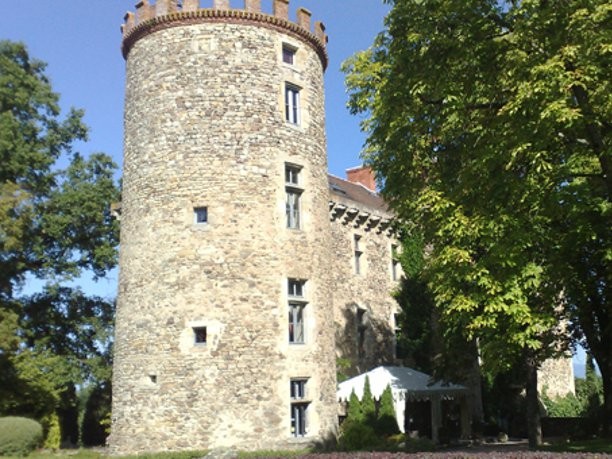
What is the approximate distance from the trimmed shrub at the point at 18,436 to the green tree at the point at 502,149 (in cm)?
1224

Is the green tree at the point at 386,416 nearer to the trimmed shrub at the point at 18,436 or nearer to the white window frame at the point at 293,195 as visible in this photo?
the white window frame at the point at 293,195

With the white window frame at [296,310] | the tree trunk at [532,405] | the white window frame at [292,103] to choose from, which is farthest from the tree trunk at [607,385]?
the white window frame at [292,103]

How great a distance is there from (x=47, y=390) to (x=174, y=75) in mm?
12854

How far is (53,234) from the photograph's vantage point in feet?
92.0

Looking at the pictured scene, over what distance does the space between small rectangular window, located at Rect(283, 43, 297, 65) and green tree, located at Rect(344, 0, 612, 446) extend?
5.62m

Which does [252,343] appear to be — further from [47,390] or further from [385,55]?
[47,390]

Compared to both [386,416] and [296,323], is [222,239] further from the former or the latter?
[386,416]

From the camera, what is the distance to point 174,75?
2064 cm

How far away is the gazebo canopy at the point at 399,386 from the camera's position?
24203 millimetres

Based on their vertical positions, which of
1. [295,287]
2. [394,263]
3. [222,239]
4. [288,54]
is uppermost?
[288,54]

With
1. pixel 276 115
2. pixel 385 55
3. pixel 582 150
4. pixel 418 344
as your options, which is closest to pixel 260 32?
pixel 276 115

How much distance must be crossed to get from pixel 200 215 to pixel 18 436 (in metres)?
7.99

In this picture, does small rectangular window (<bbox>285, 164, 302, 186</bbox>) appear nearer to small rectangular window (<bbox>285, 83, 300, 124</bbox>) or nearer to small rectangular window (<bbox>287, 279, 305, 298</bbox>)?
small rectangular window (<bbox>285, 83, 300, 124</bbox>)

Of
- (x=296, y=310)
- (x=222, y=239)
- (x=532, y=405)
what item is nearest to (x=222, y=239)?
(x=222, y=239)
